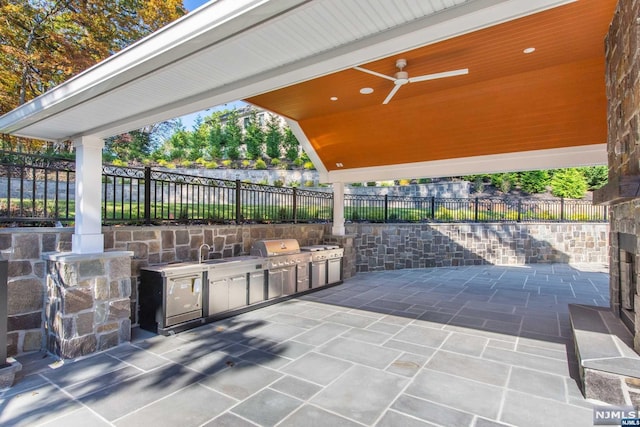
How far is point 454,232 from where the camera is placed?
10.7m

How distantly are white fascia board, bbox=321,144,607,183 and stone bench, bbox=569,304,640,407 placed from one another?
3.55 metres

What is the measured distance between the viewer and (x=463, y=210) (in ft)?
37.9

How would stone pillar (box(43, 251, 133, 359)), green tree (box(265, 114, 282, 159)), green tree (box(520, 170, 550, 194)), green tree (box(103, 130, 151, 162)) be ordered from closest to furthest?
stone pillar (box(43, 251, 133, 359))
green tree (box(103, 130, 151, 162))
green tree (box(520, 170, 550, 194))
green tree (box(265, 114, 282, 159))

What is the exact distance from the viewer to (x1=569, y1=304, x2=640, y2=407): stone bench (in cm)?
244

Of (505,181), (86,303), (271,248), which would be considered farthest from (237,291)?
(505,181)

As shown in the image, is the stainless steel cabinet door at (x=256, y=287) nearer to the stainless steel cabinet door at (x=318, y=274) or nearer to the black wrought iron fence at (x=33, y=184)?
the stainless steel cabinet door at (x=318, y=274)

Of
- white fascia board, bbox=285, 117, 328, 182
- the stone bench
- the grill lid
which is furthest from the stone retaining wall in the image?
the stone bench

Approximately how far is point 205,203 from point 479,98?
7216mm

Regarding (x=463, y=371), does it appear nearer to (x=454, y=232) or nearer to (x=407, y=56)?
(x=407, y=56)

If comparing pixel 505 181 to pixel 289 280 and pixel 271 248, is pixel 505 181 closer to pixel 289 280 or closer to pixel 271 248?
pixel 289 280

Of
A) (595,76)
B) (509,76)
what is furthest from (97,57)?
(595,76)

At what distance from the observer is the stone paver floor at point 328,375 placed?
246 cm

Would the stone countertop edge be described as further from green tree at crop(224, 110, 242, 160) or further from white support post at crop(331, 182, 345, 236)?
green tree at crop(224, 110, 242, 160)

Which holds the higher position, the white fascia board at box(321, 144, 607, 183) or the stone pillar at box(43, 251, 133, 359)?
the white fascia board at box(321, 144, 607, 183)
